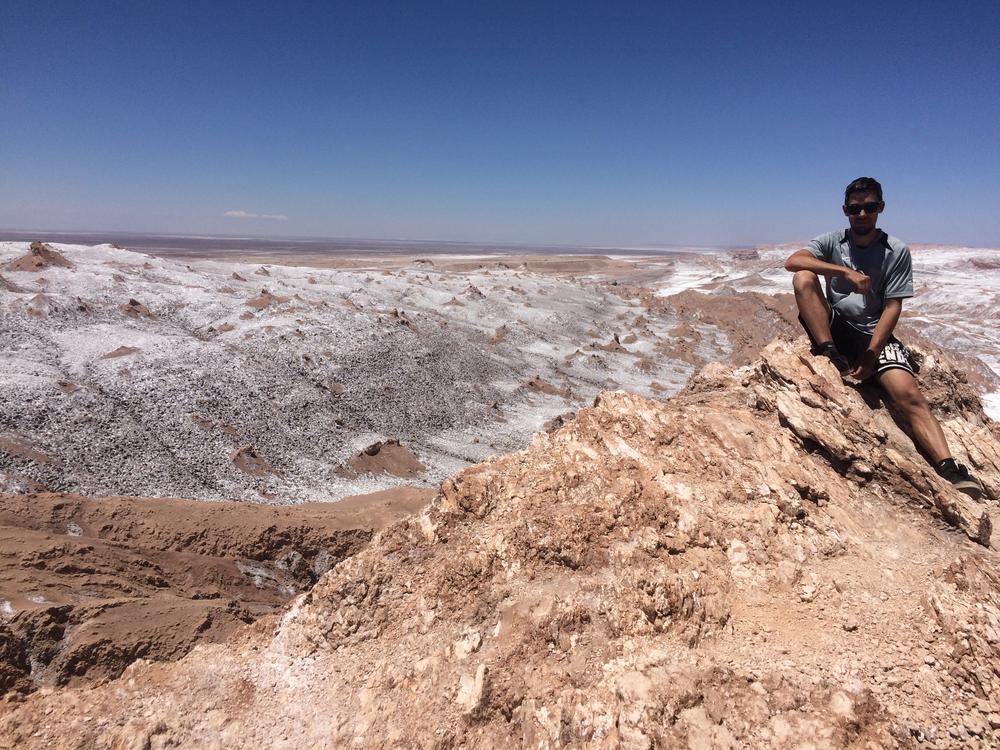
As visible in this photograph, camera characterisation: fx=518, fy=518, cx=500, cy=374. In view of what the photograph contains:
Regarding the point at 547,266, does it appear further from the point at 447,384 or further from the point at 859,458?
the point at 859,458

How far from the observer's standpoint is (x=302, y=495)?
13.4 metres

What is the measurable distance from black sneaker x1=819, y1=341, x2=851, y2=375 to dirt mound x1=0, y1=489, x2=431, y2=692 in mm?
7081

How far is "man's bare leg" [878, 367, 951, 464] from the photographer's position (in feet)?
15.2

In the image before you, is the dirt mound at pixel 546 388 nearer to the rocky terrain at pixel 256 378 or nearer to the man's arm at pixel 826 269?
the rocky terrain at pixel 256 378

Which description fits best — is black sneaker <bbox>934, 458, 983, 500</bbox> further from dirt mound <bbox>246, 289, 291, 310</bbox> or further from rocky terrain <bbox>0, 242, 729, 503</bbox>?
dirt mound <bbox>246, 289, 291, 310</bbox>

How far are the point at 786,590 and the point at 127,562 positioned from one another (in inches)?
332

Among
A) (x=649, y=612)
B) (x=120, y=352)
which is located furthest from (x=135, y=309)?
(x=649, y=612)

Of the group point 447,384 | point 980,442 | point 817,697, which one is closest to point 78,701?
point 817,697

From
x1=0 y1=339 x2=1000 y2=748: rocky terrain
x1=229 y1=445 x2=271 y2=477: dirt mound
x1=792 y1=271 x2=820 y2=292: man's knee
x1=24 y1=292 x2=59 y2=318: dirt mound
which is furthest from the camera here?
x1=24 y1=292 x2=59 y2=318: dirt mound

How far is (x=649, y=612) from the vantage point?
3906mm

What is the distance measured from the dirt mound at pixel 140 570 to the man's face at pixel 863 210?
7740mm

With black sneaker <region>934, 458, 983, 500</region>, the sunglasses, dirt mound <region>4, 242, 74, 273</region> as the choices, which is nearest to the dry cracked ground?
black sneaker <region>934, 458, 983, 500</region>

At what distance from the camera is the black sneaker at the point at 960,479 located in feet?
14.3

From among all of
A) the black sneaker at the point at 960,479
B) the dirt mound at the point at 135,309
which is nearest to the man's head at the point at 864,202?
the black sneaker at the point at 960,479
